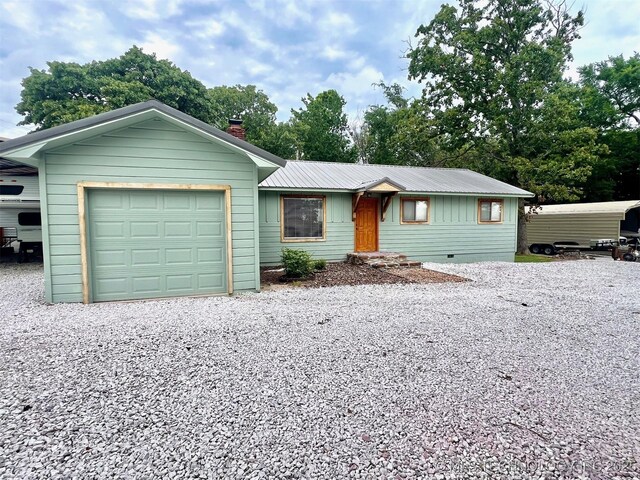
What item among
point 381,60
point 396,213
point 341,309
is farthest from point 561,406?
point 381,60

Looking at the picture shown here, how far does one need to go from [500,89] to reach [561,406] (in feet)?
50.3

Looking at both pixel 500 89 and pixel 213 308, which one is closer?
pixel 213 308

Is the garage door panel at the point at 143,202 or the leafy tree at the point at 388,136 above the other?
the leafy tree at the point at 388,136

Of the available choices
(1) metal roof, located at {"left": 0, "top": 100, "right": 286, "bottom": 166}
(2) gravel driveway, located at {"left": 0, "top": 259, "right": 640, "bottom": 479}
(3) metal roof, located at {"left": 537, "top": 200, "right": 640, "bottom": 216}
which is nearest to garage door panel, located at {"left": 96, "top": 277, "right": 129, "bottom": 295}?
(2) gravel driveway, located at {"left": 0, "top": 259, "right": 640, "bottom": 479}

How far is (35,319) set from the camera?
4602mm

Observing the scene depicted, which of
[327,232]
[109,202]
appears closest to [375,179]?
[327,232]

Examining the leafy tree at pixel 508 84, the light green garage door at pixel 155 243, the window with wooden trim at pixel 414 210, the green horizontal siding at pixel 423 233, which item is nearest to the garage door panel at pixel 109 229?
the light green garage door at pixel 155 243

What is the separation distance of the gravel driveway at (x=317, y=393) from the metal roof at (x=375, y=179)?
566 centimetres

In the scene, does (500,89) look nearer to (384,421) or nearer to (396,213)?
(396,213)

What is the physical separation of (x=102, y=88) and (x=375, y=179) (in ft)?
48.5

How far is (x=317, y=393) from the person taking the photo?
2662 mm

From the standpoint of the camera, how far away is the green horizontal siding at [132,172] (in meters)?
5.30

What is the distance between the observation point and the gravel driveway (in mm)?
1915

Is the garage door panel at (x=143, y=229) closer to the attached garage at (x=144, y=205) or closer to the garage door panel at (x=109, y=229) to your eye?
the attached garage at (x=144, y=205)
